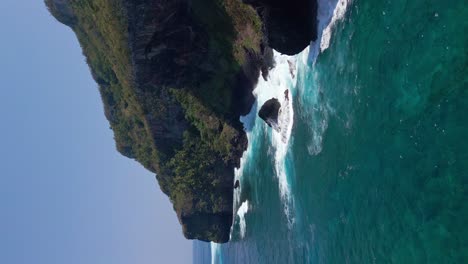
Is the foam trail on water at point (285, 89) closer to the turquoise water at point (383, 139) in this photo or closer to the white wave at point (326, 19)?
the white wave at point (326, 19)

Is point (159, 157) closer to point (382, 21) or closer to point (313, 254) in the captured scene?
point (313, 254)

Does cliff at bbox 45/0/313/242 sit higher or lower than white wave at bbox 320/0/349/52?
higher

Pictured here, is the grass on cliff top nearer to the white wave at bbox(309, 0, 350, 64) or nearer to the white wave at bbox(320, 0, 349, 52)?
the white wave at bbox(309, 0, 350, 64)

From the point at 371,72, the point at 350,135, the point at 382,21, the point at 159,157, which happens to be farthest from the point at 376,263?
the point at 159,157

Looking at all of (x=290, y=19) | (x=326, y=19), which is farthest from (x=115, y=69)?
(x=326, y=19)

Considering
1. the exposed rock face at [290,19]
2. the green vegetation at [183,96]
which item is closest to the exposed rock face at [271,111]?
the green vegetation at [183,96]

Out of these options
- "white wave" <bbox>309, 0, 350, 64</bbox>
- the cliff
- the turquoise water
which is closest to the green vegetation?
the cliff

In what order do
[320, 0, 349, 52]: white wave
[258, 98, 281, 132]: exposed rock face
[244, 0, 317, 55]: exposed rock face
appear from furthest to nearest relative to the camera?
[258, 98, 281, 132]: exposed rock face < [244, 0, 317, 55]: exposed rock face < [320, 0, 349, 52]: white wave
